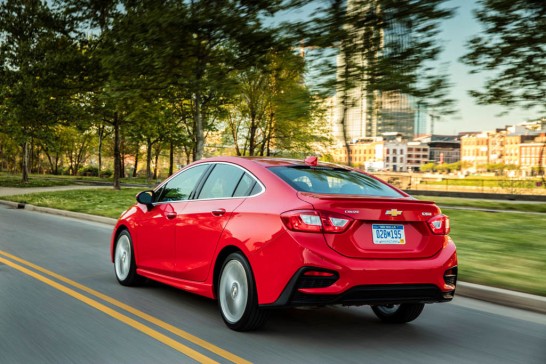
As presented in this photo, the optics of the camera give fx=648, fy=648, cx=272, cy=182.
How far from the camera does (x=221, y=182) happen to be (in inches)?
241

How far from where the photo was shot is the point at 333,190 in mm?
5426

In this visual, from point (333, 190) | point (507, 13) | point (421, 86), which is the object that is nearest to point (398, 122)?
point (421, 86)

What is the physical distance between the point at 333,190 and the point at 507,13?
4.42 meters

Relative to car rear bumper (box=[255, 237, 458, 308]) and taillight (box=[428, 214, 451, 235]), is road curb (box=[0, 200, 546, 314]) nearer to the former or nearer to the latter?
taillight (box=[428, 214, 451, 235])

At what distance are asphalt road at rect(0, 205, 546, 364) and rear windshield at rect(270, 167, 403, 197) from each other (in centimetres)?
120

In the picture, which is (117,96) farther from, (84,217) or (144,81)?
(84,217)

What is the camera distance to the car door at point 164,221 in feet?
21.5

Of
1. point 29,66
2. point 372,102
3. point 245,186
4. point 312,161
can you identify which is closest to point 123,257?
point 245,186

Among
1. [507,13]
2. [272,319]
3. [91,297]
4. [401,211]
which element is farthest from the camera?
[507,13]

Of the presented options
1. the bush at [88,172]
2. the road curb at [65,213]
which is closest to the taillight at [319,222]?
the road curb at [65,213]

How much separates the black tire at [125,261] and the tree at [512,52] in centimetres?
519

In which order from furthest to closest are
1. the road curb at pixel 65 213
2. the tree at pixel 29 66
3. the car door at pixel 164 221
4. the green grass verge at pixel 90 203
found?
1. the tree at pixel 29 66
2. the green grass verge at pixel 90 203
3. the road curb at pixel 65 213
4. the car door at pixel 164 221

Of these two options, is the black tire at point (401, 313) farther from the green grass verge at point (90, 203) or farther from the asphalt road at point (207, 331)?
the green grass verge at point (90, 203)

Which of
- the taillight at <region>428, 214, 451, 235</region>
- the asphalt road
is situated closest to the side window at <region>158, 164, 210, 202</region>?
the asphalt road
